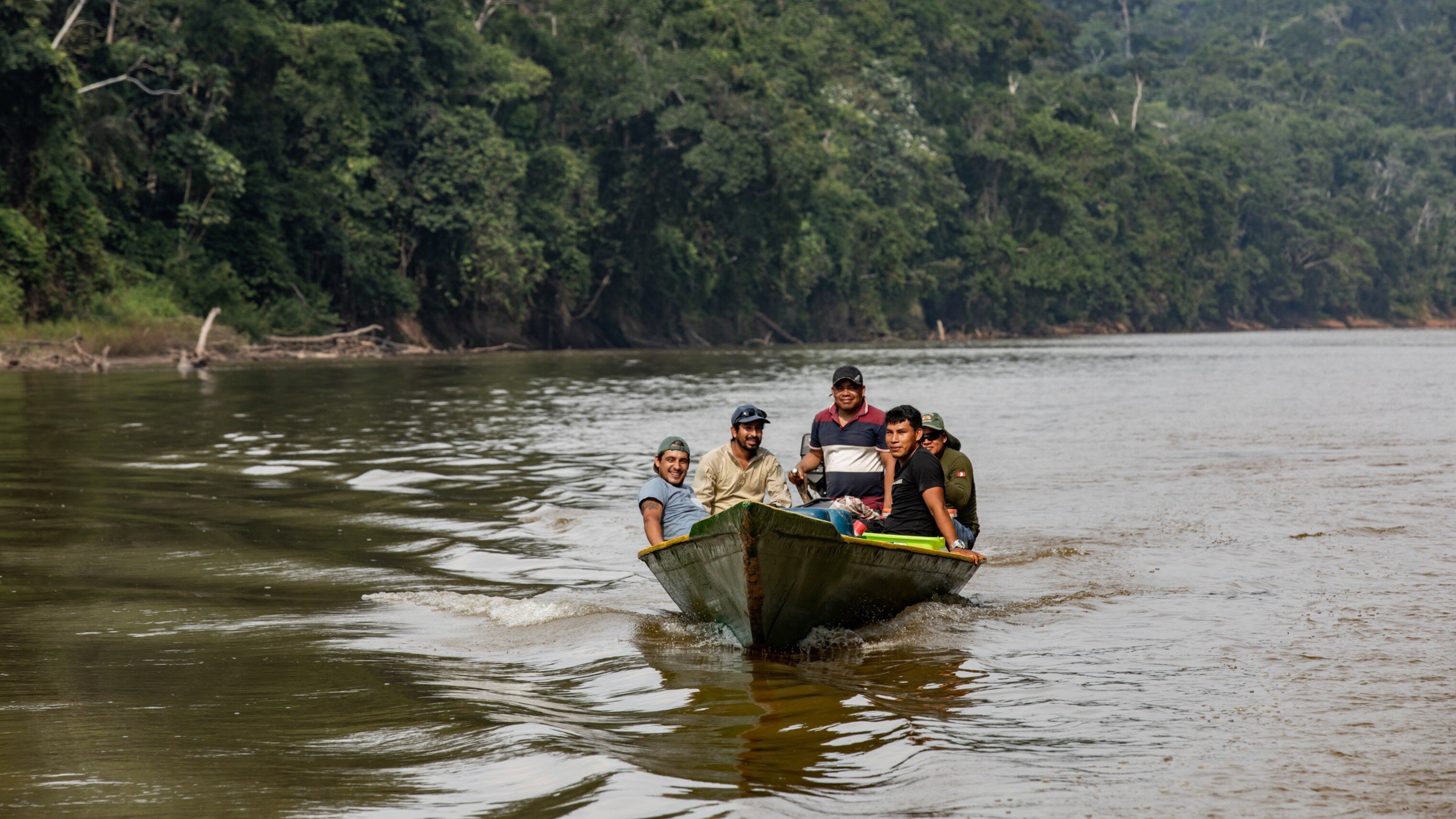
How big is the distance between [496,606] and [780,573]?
233cm

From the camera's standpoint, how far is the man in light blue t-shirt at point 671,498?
354 inches

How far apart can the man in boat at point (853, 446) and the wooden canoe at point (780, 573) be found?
1.17 metres

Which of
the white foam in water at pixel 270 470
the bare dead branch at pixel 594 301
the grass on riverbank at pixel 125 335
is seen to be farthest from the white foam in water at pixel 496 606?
the bare dead branch at pixel 594 301

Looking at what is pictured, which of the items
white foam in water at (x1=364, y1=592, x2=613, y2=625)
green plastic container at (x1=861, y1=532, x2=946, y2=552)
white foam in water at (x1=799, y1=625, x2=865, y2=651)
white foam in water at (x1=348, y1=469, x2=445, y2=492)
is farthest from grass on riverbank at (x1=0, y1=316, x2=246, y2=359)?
white foam in water at (x1=799, y1=625, x2=865, y2=651)

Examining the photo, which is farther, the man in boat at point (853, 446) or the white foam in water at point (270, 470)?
the white foam in water at point (270, 470)

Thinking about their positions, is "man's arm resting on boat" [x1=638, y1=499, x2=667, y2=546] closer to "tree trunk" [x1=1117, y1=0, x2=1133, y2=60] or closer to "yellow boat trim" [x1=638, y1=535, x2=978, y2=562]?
"yellow boat trim" [x1=638, y1=535, x2=978, y2=562]

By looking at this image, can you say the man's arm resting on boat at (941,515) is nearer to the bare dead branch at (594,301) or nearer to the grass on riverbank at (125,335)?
the grass on riverbank at (125,335)

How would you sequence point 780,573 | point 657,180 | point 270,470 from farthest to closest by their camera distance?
point 657,180, point 270,470, point 780,573

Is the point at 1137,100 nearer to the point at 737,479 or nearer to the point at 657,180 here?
the point at 657,180

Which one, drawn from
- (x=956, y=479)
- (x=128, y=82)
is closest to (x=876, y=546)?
(x=956, y=479)

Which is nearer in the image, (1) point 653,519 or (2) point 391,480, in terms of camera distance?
(1) point 653,519

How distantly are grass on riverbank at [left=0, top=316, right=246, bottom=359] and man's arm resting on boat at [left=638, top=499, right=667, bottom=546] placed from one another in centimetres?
3072

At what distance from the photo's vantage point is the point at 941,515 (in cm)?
907

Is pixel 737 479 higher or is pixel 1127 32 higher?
pixel 1127 32
